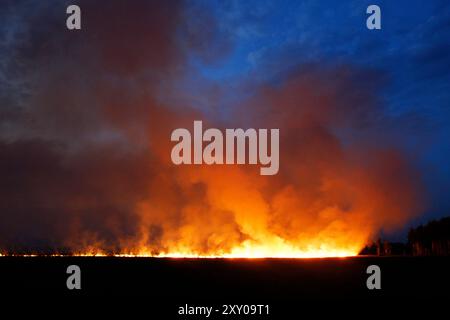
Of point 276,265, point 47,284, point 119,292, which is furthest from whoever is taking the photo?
point 276,265

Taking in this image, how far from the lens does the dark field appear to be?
34.0 meters

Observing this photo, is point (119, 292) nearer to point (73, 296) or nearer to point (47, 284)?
point (73, 296)

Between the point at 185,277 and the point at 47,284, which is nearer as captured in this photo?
the point at 47,284

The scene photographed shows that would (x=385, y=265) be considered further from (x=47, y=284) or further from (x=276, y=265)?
(x=47, y=284)

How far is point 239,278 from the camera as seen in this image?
39.2 meters

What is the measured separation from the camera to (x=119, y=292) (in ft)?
114

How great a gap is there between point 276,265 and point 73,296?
19.3 m

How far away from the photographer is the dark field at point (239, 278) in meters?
34.0
